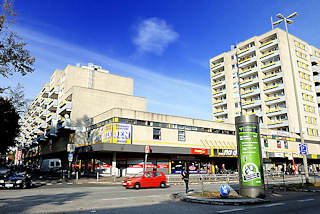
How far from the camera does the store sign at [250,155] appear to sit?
42.9ft

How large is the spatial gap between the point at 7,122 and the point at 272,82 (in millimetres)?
54012

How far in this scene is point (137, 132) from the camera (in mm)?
32469

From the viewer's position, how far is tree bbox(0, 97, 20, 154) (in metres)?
29.3

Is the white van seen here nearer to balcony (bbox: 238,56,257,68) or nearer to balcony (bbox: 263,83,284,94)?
balcony (bbox: 263,83,284,94)

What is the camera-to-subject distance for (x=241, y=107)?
206 feet

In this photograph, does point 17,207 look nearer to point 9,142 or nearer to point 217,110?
point 9,142

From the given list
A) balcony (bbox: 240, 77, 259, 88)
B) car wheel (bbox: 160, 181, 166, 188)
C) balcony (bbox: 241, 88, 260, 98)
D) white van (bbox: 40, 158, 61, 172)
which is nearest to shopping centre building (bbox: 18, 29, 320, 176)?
balcony (bbox: 240, 77, 259, 88)

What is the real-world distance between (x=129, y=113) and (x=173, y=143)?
26.0 feet

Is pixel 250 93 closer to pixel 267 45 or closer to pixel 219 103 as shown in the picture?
pixel 219 103

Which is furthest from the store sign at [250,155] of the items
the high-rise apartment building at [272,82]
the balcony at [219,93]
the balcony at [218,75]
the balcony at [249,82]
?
the balcony at [218,75]

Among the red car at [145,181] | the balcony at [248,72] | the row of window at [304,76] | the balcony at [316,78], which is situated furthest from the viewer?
the balcony at [316,78]

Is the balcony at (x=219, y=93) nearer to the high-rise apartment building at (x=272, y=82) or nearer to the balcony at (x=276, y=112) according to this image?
the high-rise apartment building at (x=272, y=82)

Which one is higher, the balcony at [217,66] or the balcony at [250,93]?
the balcony at [217,66]

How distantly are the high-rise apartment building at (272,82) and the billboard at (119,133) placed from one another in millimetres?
36421
